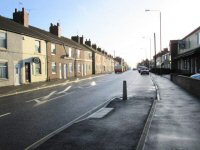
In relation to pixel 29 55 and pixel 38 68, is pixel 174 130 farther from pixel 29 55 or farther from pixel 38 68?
pixel 38 68

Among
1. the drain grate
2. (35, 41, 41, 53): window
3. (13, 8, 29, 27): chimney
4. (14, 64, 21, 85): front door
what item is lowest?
the drain grate

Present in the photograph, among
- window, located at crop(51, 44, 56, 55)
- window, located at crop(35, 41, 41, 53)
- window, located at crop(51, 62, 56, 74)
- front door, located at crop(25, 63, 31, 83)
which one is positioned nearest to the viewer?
front door, located at crop(25, 63, 31, 83)

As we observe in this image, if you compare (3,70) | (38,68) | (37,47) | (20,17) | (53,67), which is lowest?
(3,70)

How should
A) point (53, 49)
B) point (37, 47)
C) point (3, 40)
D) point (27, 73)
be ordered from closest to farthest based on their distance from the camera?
point (3, 40)
point (27, 73)
point (37, 47)
point (53, 49)

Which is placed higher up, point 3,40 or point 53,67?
point 3,40

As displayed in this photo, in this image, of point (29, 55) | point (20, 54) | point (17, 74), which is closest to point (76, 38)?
point (29, 55)

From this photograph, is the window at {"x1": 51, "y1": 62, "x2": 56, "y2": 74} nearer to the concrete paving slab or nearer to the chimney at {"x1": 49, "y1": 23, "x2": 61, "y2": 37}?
the chimney at {"x1": 49, "y1": 23, "x2": 61, "y2": 37}

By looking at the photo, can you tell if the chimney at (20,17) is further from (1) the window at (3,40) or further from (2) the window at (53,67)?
(1) the window at (3,40)

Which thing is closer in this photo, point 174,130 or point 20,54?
point 174,130

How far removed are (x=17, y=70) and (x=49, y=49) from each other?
10442 millimetres

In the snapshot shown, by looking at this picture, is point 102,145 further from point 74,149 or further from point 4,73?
point 4,73

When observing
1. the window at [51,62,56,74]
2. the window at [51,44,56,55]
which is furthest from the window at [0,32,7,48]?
the window at [51,44,56,55]

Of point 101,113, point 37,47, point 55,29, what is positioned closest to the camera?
point 101,113

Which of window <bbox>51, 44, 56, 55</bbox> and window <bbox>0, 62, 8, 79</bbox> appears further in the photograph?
window <bbox>51, 44, 56, 55</bbox>
